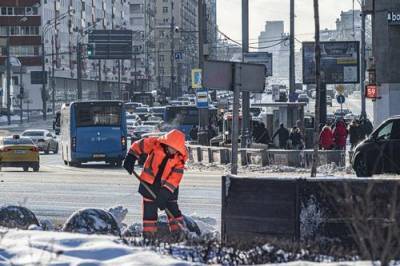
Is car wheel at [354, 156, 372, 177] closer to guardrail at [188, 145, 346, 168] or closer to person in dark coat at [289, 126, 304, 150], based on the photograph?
guardrail at [188, 145, 346, 168]

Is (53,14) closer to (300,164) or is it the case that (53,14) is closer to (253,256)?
(300,164)

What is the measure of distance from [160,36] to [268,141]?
121169 mm

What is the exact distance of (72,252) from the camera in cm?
859

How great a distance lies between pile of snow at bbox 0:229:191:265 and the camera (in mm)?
8133

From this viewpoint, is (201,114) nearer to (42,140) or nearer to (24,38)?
(42,140)

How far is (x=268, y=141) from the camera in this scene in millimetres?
40406

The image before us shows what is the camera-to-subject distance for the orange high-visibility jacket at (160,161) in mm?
11859

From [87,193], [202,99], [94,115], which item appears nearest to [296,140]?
[202,99]

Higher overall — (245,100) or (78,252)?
(245,100)

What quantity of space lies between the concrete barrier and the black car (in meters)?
11.3

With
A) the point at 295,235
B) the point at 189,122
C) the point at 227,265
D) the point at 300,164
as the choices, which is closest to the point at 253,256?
the point at 227,265

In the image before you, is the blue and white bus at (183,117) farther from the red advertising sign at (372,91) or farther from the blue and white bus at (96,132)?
the blue and white bus at (96,132)

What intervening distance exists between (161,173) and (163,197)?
30 centimetres

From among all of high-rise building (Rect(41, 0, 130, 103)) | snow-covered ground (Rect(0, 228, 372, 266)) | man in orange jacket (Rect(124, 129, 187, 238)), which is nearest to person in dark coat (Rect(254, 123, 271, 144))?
man in orange jacket (Rect(124, 129, 187, 238))
